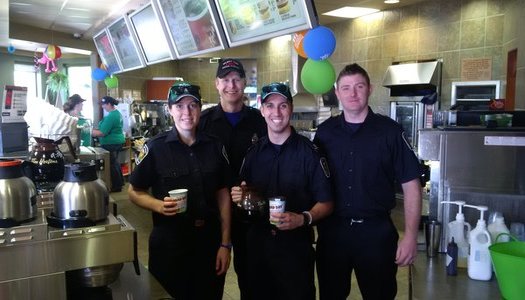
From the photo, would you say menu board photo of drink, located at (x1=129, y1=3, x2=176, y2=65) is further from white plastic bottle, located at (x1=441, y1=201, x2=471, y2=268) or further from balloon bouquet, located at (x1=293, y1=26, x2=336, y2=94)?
white plastic bottle, located at (x1=441, y1=201, x2=471, y2=268)

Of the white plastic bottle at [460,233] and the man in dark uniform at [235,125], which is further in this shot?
the man in dark uniform at [235,125]

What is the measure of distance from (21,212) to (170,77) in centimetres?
1182

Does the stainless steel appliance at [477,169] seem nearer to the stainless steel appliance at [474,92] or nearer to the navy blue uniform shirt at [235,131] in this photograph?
the navy blue uniform shirt at [235,131]

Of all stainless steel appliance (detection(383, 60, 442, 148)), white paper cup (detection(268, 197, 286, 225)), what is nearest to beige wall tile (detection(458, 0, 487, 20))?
stainless steel appliance (detection(383, 60, 442, 148))

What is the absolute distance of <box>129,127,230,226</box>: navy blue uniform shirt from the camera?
2.19 m

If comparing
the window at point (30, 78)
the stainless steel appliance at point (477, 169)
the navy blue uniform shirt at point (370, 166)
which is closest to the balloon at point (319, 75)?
the stainless steel appliance at point (477, 169)

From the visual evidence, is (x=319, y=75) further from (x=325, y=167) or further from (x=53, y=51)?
(x=53, y=51)

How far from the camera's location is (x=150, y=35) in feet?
19.2

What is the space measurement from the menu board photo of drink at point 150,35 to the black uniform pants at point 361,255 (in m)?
3.92

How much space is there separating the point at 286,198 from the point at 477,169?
106 cm

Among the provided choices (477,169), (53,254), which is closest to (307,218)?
(477,169)

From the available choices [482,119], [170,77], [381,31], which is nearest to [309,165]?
[482,119]

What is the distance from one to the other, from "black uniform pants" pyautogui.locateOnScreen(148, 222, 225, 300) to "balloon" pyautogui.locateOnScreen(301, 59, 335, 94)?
2.68m

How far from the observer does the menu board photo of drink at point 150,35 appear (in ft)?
18.1
